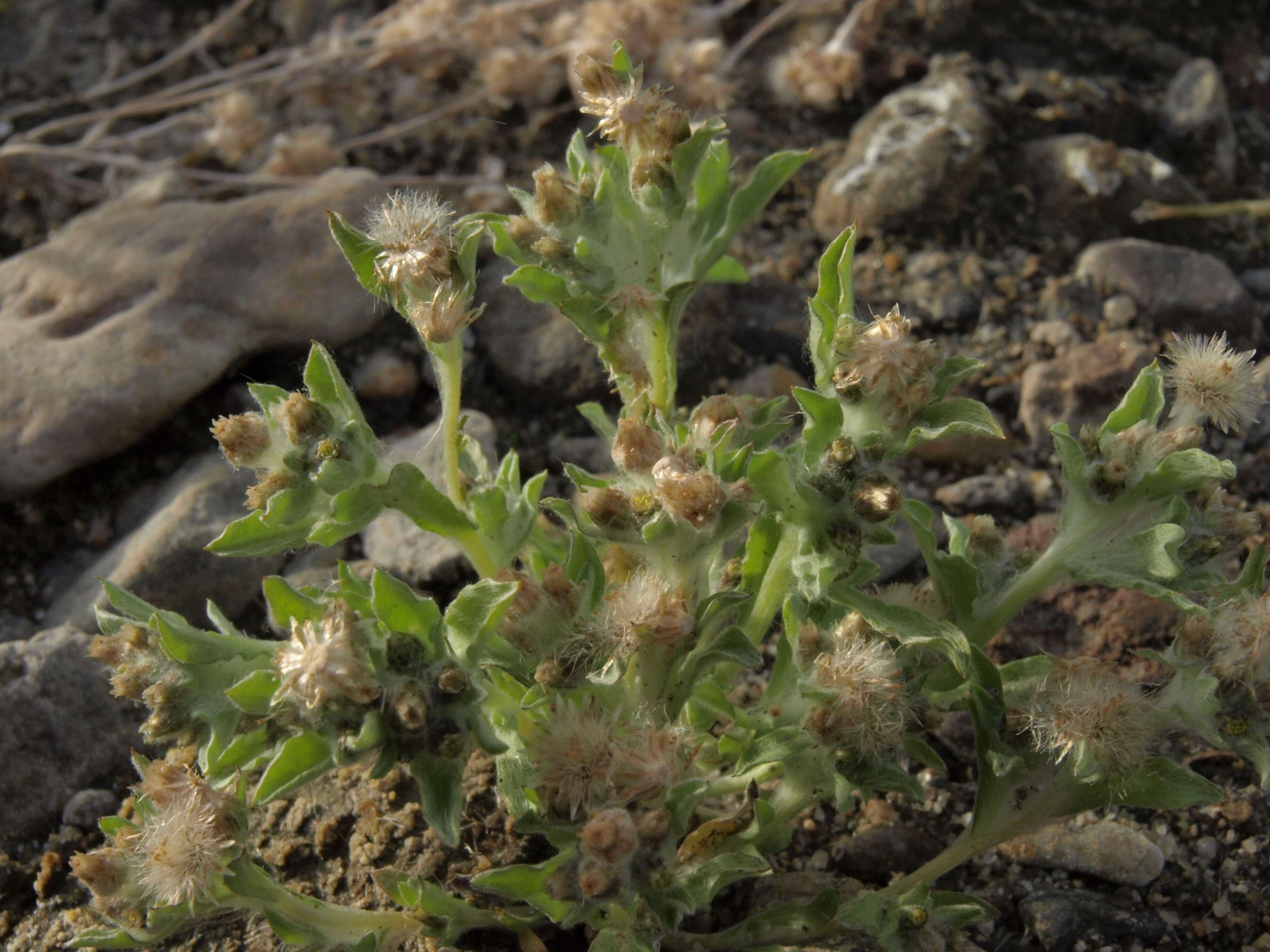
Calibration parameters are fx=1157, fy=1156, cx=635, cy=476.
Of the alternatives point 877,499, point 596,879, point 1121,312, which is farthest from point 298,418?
point 1121,312

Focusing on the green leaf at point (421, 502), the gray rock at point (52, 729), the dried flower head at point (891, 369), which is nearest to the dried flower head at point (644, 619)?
the green leaf at point (421, 502)

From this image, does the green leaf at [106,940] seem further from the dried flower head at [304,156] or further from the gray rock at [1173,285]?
the gray rock at [1173,285]

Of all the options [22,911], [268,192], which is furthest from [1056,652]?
[268,192]

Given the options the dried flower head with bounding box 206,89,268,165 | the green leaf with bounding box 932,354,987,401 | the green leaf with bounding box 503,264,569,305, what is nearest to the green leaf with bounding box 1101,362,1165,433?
the green leaf with bounding box 932,354,987,401

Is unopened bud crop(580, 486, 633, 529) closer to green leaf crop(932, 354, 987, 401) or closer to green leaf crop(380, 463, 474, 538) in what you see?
green leaf crop(380, 463, 474, 538)

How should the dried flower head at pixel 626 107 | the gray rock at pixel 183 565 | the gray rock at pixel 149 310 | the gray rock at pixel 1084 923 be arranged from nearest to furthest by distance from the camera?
the dried flower head at pixel 626 107 < the gray rock at pixel 1084 923 < the gray rock at pixel 183 565 < the gray rock at pixel 149 310

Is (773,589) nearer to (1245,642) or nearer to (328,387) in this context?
(1245,642)
